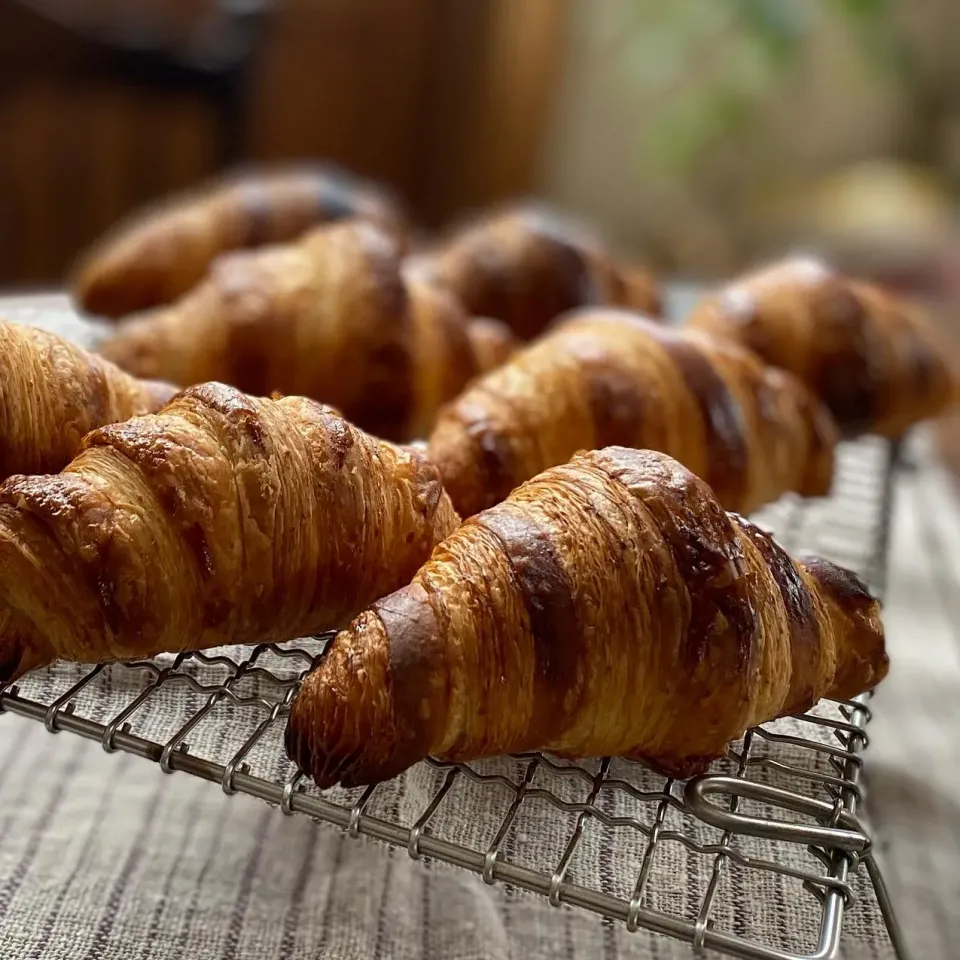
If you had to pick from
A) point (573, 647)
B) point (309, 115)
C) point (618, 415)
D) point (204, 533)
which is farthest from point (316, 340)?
point (309, 115)

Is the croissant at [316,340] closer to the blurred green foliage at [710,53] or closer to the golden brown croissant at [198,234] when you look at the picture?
the golden brown croissant at [198,234]

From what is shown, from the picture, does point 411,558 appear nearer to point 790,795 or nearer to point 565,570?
point 565,570

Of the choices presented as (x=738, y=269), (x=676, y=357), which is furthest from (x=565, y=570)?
(x=738, y=269)

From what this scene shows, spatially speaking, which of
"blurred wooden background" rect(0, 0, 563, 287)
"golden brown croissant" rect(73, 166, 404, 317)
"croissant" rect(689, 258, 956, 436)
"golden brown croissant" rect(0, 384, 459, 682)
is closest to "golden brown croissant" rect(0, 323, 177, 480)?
"golden brown croissant" rect(0, 384, 459, 682)

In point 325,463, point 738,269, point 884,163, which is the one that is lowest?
point 738,269

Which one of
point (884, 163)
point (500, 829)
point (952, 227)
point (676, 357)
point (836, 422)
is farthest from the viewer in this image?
point (884, 163)

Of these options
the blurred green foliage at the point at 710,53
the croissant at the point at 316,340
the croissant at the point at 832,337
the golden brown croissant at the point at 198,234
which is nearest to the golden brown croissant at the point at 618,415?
the croissant at the point at 316,340
